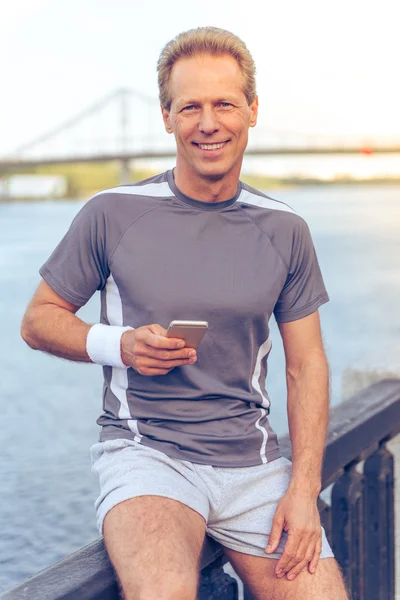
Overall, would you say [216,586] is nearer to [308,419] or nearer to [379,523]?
[308,419]

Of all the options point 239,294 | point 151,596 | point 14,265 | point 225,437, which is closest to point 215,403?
point 225,437

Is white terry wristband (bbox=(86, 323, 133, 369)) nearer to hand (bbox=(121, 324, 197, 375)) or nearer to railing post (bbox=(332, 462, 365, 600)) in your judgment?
hand (bbox=(121, 324, 197, 375))

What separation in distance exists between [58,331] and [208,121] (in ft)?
1.71

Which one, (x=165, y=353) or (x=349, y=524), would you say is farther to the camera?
(x=349, y=524)

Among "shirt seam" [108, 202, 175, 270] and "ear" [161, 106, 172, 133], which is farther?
"ear" [161, 106, 172, 133]

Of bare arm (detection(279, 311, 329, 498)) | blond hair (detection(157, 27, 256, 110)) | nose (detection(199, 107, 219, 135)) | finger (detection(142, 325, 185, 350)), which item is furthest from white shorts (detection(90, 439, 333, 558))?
blond hair (detection(157, 27, 256, 110))

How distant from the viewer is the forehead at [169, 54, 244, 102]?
1889 mm

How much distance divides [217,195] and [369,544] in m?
1.05

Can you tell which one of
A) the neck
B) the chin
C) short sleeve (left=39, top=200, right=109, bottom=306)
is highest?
the chin

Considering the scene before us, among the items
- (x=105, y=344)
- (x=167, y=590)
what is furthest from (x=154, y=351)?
(x=167, y=590)

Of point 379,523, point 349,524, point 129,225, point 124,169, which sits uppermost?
point 129,225

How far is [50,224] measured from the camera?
7850 centimetres

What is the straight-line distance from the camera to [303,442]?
192 cm

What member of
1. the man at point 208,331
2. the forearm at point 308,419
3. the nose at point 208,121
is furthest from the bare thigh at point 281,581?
the nose at point 208,121
